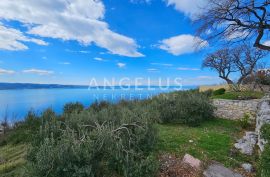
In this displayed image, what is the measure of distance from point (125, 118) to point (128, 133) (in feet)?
1.84

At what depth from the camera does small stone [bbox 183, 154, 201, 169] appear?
472cm

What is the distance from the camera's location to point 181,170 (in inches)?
176

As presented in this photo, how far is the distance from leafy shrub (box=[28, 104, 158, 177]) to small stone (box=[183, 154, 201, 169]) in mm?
913

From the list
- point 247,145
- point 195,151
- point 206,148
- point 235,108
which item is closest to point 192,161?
point 195,151

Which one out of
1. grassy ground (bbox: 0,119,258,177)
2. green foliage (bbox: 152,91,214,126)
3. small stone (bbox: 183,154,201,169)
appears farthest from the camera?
green foliage (bbox: 152,91,214,126)

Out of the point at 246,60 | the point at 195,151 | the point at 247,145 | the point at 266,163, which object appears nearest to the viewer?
the point at 266,163

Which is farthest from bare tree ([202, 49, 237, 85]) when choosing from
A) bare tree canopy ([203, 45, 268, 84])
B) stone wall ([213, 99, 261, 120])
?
stone wall ([213, 99, 261, 120])

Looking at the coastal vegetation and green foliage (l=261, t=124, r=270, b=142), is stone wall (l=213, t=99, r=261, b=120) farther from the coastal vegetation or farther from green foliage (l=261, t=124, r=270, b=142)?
green foliage (l=261, t=124, r=270, b=142)

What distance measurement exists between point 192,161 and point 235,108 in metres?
7.63

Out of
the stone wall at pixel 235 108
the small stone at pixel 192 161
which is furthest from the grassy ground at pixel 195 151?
the stone wall at pixel 235 108

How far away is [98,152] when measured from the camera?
398cm

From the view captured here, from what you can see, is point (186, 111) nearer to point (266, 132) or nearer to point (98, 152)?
point (266, 132)

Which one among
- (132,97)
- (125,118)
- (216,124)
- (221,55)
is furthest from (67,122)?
(221,55)

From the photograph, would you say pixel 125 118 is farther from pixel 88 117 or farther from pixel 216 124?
pixel 216 124
